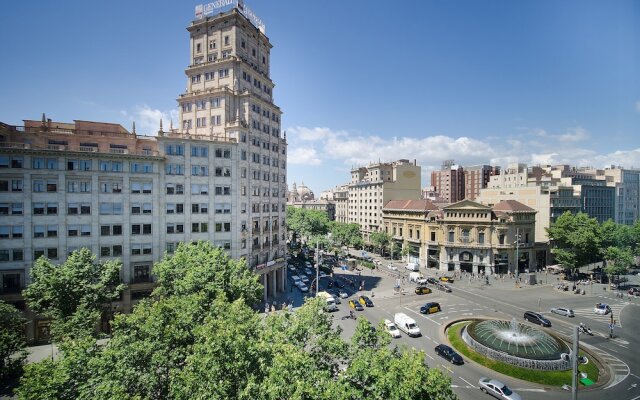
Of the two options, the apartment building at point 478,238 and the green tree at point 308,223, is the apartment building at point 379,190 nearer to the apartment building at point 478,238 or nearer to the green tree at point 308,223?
the green tree at point 308,223

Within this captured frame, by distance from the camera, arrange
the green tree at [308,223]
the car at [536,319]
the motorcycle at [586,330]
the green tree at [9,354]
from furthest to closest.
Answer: the green tree at [308,223] < the car at [536,319] < the motorcycle at [586,330] < the green tree at [9,354]

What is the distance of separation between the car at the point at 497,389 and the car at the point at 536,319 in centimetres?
2406

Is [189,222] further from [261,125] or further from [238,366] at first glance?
[238,366]

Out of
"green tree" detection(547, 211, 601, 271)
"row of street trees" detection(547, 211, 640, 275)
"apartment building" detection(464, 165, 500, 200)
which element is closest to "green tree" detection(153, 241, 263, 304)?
"green tree" detection(547, 211, 601, 271)

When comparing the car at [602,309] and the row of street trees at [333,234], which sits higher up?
the row of street trees at [333,234]

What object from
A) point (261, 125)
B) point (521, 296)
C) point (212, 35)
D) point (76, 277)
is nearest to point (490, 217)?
point (521, 296)

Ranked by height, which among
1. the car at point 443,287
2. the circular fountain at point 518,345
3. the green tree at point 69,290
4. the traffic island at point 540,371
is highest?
the green tree at point 69,290

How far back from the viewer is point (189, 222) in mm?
54219

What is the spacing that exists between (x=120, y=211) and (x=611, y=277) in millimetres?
104980

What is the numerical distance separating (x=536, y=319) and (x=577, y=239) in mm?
37771

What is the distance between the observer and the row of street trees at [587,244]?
234ft

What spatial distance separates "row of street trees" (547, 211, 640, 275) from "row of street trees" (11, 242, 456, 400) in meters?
76.1

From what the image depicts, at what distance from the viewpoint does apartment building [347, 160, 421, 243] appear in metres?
126

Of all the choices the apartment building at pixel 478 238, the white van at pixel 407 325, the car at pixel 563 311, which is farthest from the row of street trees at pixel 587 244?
the white van at pixel 407 325
